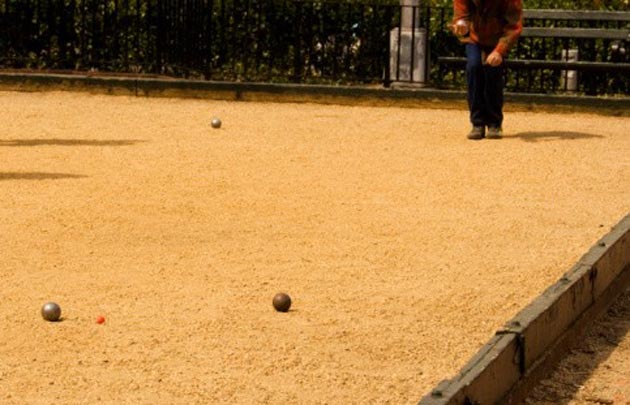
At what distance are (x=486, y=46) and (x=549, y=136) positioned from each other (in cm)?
120

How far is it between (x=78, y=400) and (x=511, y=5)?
33.5ft

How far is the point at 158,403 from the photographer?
619 cm

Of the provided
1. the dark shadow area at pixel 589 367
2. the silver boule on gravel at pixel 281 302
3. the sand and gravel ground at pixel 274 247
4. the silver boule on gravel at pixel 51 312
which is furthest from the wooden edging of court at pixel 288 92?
the silver boule on gravel at pixel 51 312

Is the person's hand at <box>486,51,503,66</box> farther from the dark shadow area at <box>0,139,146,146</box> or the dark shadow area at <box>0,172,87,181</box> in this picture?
the dark shadow area at <box>0,172,87,181</box>

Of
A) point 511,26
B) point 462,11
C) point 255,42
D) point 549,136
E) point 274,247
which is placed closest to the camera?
point 274,247

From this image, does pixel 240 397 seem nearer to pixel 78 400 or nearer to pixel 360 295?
pixel 78 400

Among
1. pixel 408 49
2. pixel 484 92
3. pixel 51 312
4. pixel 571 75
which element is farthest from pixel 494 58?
pixel 51 312

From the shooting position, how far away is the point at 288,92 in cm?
2033

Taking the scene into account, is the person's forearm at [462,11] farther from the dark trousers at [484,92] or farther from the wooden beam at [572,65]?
the wooden beam at [572,65]

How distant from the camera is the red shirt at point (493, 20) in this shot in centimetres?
1582

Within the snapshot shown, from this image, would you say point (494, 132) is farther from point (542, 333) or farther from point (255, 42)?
point (542, 333)

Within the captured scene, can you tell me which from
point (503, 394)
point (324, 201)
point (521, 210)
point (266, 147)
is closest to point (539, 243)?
point (521, 210)

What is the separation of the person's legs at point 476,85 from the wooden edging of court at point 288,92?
3.32 metres

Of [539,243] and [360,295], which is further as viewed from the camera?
[539,243]
